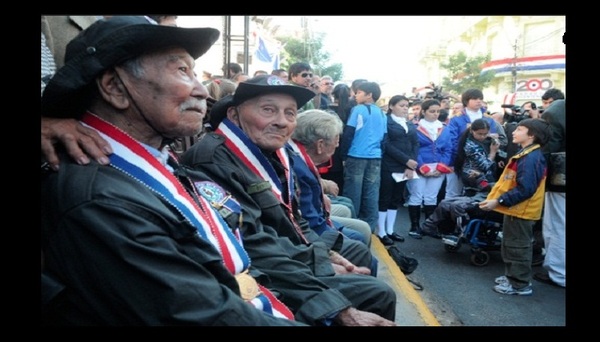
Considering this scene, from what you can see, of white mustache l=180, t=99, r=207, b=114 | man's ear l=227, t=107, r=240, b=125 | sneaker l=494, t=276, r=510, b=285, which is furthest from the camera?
sneaker l=494, t=276, r=510, b=285

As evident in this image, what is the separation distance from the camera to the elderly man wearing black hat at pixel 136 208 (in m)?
1.38

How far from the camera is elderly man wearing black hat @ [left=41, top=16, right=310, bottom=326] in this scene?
1.38m

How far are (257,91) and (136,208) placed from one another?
1624 millimetres

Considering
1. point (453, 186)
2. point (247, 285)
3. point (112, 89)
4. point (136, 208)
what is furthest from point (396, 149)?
point (136, 208)

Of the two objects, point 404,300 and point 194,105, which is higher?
point 194,105

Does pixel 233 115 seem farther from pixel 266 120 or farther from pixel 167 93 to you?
pixel 167 93

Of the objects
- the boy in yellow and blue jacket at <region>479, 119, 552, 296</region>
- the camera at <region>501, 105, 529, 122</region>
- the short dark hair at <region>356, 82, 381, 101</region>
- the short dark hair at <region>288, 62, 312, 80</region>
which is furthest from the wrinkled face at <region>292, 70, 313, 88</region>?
the camera at <region>501, 105, 529, 122</region>

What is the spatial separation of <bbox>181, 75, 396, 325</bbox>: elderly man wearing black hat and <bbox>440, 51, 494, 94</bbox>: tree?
112ft

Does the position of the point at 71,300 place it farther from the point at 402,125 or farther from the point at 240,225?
the point at 402,125

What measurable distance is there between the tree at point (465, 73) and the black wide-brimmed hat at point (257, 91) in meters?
34.2

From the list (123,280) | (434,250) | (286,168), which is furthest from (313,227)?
(434,250)

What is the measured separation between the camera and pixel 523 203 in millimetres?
4605

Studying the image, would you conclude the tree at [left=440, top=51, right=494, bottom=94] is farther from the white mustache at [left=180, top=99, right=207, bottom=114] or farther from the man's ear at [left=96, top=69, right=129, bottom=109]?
the man's ear at [left=96, top=69, right=129, bottom=109]
